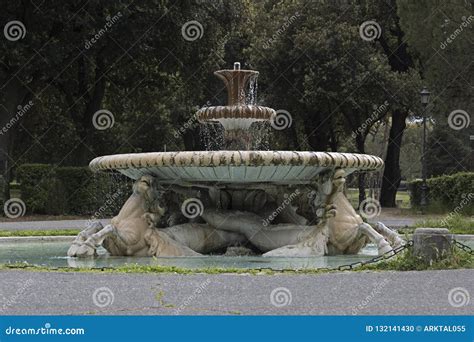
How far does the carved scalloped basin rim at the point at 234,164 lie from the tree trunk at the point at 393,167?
2655cm

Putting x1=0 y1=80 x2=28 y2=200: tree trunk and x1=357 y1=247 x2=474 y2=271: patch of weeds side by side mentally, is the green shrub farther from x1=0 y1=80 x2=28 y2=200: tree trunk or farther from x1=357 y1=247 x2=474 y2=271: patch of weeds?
x1=357 y1=247 x2=474 y2=271: patch of weeds

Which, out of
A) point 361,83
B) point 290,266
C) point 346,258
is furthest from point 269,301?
point 361,83

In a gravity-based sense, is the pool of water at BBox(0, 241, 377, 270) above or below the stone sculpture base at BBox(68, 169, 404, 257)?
below

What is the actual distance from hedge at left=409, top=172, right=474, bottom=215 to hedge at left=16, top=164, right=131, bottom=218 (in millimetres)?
12130

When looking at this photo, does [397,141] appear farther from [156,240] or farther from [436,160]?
[156,240]

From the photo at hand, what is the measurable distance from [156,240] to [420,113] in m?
25.8

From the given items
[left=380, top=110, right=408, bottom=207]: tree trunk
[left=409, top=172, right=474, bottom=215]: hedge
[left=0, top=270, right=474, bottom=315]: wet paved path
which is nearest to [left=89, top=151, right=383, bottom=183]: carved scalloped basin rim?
[left=0, top=270, right=474, bottom=315]: wet paved path

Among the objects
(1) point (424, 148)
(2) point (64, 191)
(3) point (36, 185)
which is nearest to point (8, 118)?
(3) point (36, 185)

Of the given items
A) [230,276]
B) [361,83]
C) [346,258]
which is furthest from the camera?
[361,83]

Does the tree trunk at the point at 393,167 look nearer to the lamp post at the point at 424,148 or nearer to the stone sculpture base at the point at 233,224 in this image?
the lamp post at the point at 424,148

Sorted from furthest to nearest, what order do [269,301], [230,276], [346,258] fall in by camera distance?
[346,258] < [230,276] < [269,301]

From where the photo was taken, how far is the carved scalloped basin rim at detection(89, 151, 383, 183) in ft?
33.2

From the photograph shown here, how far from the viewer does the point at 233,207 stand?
12594 millimetres

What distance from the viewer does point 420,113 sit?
3469cm
